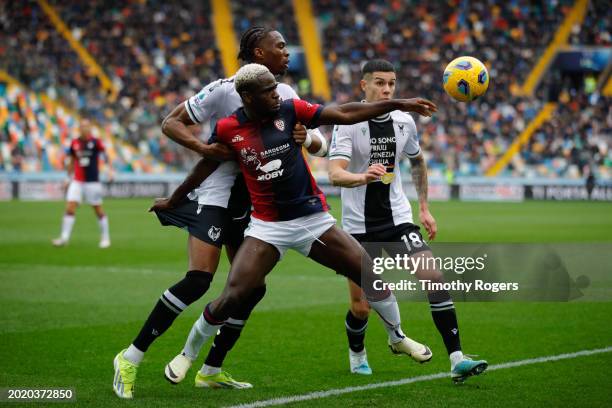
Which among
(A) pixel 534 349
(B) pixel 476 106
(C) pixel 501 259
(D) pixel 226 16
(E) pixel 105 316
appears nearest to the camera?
(C) pixel 501 259

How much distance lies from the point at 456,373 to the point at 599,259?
17.7 feet

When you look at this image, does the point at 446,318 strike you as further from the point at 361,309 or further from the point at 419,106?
the point at 419,106

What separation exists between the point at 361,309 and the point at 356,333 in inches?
8.1

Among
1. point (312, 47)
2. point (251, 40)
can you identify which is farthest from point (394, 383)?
point (312, 47)

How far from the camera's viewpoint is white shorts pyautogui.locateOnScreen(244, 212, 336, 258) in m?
6.59

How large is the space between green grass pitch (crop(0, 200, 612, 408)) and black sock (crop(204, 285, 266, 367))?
0.94 ft

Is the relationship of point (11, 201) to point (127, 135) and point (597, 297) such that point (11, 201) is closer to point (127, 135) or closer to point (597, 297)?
point (127, 135)

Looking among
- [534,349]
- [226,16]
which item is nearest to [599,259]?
[534,349]

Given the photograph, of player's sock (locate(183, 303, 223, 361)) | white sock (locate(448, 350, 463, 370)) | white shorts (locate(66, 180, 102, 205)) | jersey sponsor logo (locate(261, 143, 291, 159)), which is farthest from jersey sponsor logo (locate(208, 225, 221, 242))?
white shorts (locate(66, 180, 102, 205))

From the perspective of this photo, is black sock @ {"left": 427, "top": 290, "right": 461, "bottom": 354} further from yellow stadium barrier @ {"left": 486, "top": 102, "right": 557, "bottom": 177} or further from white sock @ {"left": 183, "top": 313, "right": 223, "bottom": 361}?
yellow stadium barrier @ {"left": 486, "top": 102, "right": 557, "bottom": 177}

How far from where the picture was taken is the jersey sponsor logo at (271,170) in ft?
21.4

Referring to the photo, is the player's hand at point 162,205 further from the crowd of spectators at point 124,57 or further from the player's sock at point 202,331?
the crowd of spectators at point 124,57

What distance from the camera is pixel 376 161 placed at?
7.80 m

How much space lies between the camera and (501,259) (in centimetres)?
764
